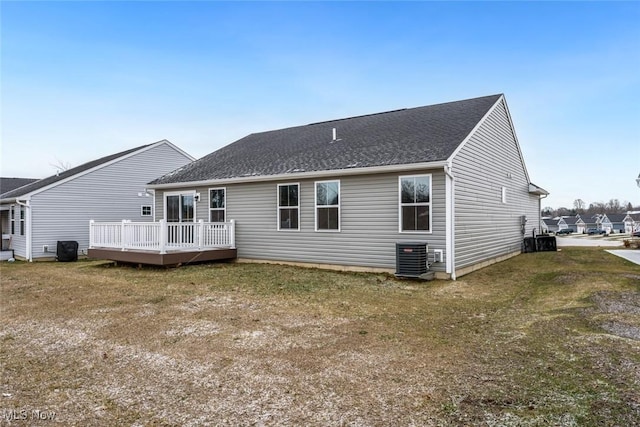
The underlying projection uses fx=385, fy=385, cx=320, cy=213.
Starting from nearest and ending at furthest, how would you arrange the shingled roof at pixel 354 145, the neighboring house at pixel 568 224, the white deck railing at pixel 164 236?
the shingled roof at pixel 354 145 < the white deck railing at pixel 164 236 < the neighboring house at pixel 568 224

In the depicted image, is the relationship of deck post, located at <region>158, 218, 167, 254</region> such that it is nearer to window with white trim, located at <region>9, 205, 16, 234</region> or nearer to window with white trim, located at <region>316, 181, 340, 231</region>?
window with white trim, located at <region>316, 181, 340, 231</region>

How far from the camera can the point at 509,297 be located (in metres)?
7.88

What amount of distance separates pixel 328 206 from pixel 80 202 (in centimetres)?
1274

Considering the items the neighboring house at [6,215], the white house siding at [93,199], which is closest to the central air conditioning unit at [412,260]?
the white house siding at [93,199]

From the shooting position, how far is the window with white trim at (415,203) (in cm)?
984

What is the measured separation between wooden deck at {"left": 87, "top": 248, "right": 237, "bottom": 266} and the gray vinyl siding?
75cm

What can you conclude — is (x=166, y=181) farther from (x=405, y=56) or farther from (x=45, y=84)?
(x=405, y=56)

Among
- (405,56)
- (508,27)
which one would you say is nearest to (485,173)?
(508,27)

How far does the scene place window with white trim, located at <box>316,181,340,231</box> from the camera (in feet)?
37.1

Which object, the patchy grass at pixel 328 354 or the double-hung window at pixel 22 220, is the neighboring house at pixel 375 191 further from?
the double-hung window at pixel 22 220

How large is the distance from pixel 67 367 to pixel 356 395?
3206 millimetres

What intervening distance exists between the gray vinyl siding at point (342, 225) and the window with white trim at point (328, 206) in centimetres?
15

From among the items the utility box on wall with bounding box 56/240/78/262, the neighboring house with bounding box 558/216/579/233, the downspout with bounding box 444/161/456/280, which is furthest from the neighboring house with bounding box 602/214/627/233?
the utility box on wall with bounding box 56/240/78/262

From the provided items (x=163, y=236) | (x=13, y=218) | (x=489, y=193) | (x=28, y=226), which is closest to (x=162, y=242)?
(x=163, y=236)
